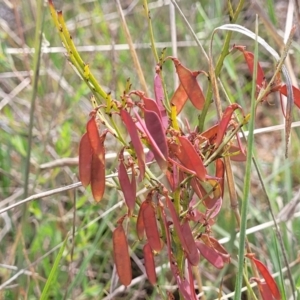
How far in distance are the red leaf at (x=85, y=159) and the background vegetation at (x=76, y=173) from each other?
9.2 inches

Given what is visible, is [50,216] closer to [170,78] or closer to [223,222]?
[223,222]

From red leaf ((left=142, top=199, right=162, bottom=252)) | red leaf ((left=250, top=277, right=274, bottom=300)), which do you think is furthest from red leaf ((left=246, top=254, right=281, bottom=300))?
red leaf ((left=142, top=199, right=162, bottom=252))

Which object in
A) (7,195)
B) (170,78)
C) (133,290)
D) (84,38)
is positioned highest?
(84,38)

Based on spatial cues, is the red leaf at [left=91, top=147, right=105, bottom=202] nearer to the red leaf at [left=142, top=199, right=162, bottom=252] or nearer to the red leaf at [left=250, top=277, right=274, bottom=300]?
the red leaf at [left=142, top=199, right=162, bottom=252]

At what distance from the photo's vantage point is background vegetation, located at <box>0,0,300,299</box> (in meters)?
0.85

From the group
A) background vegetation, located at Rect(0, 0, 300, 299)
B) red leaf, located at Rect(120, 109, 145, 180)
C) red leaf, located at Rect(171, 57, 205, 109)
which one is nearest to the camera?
red leaf, located at Rect(120, 109, 145, 180)

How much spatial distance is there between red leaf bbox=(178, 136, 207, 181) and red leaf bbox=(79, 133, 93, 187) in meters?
0.07

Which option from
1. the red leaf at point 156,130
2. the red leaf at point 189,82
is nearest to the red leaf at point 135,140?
the red leaf at point 156,130

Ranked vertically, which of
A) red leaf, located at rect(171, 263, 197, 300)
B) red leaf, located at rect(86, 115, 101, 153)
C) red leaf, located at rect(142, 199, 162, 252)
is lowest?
red leaf, located at rect(171, 263, 197, 300)

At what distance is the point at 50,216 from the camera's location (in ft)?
3.43

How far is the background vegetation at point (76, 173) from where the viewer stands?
2.80ft

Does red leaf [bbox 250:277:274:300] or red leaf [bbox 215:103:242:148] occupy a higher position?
red leaf [bbox 215:103:242:148]

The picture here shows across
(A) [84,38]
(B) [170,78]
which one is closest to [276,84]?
(B) [170,78]

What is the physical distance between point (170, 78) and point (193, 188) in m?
0.87
